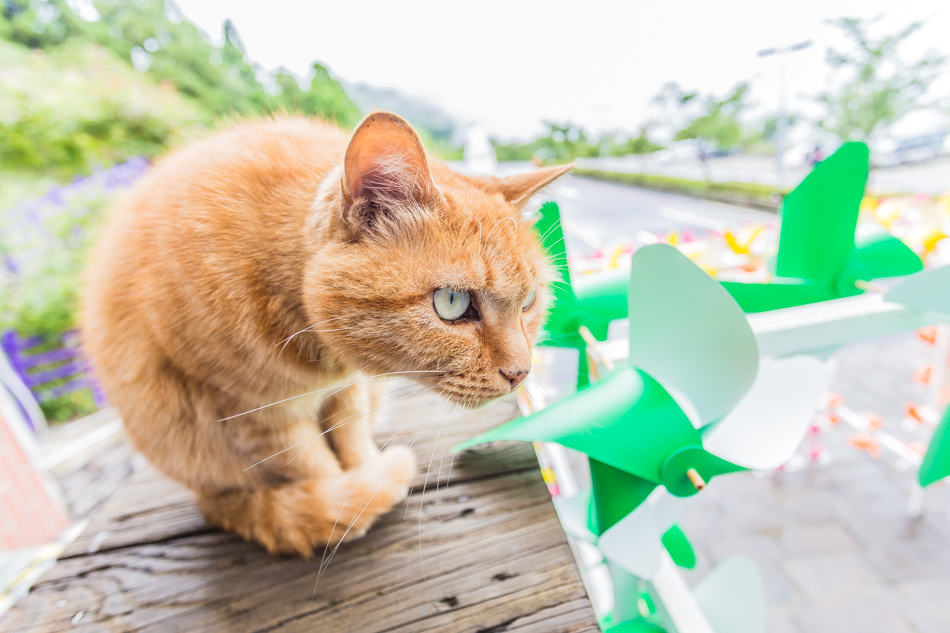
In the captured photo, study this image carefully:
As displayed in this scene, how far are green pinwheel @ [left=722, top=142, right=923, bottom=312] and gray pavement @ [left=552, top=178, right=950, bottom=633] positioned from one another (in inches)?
13.3

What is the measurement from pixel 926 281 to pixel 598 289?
0.36 meters

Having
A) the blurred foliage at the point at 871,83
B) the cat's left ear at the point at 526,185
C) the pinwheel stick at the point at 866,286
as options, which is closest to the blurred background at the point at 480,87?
the blurred foliage at the point at 871,83

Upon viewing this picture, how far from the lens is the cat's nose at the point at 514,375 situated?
1.73ft

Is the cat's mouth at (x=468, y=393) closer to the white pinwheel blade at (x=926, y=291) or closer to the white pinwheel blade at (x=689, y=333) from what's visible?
the white pinwheel blade at (x=689, y=333)

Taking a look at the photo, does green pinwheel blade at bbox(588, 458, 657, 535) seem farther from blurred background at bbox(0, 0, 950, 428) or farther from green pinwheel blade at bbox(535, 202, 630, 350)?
blurred background at bbox(0, 0, 950, 428)

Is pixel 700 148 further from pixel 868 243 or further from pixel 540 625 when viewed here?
pixel 540 625

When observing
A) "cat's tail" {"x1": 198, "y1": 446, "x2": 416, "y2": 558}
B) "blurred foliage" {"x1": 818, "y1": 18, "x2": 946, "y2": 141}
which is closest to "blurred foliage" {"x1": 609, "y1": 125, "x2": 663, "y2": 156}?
"blurred foliage" {"x1": 818, "y1": 18, "x2": 946, "y2": 141}

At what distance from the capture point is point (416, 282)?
0.50m

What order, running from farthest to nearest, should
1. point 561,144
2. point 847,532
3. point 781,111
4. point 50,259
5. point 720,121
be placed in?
1. point 50,259
2. point 561,144
3. point 720,121
4. point 781,111
5. point 847,532

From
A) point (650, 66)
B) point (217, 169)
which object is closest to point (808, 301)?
point (217, 169)

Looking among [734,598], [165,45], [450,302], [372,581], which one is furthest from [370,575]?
[165,45]

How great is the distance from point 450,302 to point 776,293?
1.58ft

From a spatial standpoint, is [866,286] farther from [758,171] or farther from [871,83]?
[758,171]

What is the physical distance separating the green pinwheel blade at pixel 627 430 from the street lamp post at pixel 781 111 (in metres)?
1.26
